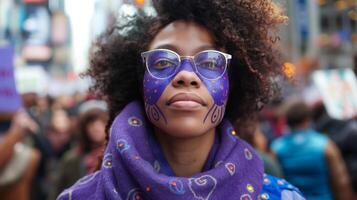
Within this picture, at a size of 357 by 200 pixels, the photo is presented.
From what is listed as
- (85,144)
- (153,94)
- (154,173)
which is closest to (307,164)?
(85,144)

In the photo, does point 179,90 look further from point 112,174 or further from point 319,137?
point 319,137

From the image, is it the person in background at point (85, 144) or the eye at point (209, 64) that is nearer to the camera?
the eye at point (209, 64)

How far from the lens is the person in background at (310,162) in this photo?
540 cm

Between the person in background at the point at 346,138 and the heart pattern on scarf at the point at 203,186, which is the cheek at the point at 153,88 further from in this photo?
the person in background at the point at 346,138

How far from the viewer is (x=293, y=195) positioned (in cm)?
245

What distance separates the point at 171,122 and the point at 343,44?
167ft

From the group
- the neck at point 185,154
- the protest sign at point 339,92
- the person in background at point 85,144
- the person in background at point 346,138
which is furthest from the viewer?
the protest sign at point 339,92

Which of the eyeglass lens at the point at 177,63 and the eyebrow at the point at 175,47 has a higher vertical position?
the eyebrow at the point at 175,47

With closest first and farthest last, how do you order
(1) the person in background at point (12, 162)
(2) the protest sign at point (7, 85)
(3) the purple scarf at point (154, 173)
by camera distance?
(3) the purple scarf at point (154, 173) → (1) the person in background at point (12, 162) → (2) the protest sign at point (7, 85)

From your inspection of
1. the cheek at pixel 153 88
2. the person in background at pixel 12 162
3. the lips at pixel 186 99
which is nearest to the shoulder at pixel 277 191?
the lips at pixel 186 99

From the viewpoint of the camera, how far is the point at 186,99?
2301mm

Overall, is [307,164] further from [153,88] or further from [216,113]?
[153,88]

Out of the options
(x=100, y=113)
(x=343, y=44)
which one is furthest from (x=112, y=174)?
(x=343, y=44)

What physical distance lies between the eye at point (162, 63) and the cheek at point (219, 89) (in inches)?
5.3
